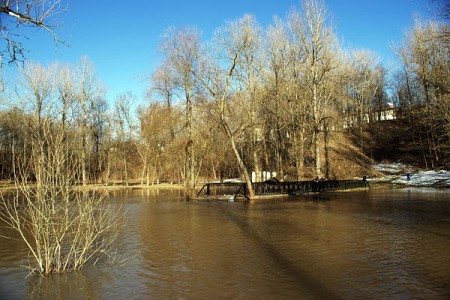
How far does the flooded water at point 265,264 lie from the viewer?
21.0 feet

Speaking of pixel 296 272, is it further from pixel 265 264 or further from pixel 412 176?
pixel 412 176

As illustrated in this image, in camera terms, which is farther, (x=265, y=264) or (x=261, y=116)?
(x=261, y=116)

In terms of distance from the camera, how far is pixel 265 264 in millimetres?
8180

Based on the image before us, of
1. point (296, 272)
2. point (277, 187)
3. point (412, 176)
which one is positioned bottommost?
point (296, 272)

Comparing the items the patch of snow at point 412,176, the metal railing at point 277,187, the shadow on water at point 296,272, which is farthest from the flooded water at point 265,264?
the patch of snow at point 412,176

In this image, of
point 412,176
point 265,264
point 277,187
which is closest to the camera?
point 265,264

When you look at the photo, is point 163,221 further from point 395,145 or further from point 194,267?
point 395,145

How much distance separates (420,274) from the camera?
7086 millimetres

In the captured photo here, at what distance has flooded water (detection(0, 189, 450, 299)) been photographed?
6.41 meters

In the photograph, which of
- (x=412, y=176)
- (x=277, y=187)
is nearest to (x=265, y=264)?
(x=277, y=187)

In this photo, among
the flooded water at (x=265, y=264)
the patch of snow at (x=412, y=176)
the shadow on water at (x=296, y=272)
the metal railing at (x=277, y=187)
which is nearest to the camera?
the shadow on water at (x=296, y=272)

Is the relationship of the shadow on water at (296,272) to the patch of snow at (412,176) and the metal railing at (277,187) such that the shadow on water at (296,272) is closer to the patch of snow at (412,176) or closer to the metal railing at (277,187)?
the metal railing at (277,187)

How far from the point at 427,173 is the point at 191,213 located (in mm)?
31688

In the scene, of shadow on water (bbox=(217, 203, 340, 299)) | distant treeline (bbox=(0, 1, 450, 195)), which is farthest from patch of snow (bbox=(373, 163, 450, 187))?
shadow on water (bbox=(217, 203, 340, 299))
